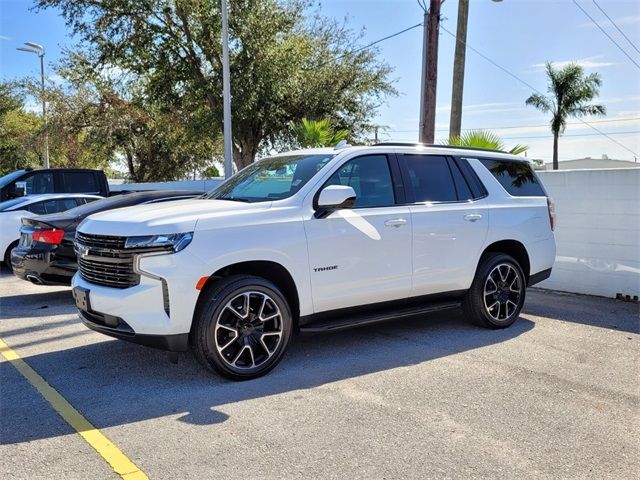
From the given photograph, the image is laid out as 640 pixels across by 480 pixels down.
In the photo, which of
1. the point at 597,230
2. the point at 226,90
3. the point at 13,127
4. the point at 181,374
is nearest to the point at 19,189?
the point at 226,90

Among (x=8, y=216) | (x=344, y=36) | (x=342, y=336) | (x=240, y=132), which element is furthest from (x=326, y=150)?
(x=344, y=36)

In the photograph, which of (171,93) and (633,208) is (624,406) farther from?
(171,93)

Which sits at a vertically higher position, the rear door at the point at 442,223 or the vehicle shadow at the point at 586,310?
the rear door at the point at 442,223

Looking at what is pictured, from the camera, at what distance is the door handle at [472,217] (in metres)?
6.16

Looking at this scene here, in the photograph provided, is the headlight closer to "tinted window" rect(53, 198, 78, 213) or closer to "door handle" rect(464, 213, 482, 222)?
"door handle" rect(464, 213, 482, 222)

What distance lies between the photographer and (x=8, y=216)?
407 inches

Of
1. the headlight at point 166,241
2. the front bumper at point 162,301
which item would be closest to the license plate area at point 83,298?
the front bumper at point 162,301

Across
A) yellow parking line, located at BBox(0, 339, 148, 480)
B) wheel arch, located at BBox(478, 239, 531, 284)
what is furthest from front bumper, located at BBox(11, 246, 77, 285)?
wheel arch, located at BBox(478, 239, 531, 284)

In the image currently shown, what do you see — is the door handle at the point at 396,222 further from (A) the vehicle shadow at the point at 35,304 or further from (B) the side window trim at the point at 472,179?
(A) the vehicle shadow at the point at 35,304

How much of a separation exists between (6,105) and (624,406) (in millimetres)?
44133

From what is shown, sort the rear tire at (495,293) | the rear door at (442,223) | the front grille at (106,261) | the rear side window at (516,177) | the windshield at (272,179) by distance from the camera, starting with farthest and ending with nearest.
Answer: the rear side window at (516,177), the rear tire at (495,293), the rear door at (442,223), the windshield at (272,179), the front grille at (106,261)

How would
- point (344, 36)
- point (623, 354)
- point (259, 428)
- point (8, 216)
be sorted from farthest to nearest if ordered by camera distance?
point (344, 36)
point (8, 216)
point (623, 354)
point (259, 428)

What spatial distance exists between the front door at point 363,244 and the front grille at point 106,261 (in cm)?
147

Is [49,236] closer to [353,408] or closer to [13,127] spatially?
[353,408]
